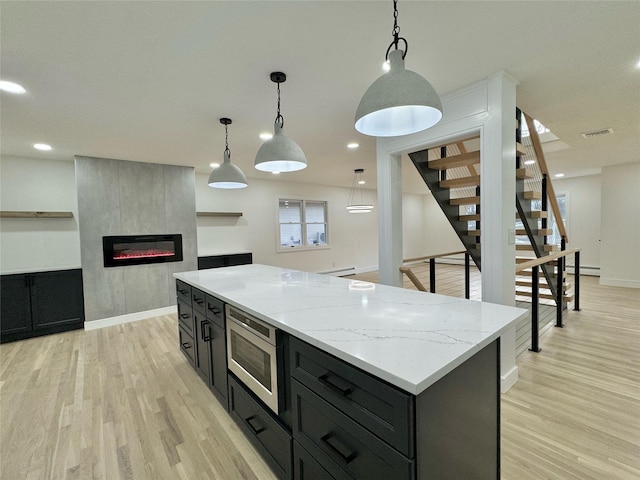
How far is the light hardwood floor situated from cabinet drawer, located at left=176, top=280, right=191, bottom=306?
2.39 feet

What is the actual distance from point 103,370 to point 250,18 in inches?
136

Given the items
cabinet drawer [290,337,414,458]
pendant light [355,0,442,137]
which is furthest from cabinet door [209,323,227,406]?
pendant light [355,0,442,137]

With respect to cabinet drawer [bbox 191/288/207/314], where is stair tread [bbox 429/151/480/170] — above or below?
above

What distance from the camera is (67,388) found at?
2.60 metres

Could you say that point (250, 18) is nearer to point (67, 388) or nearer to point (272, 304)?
point (272, 304)

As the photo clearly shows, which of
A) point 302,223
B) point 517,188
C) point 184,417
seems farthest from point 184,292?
point 302,223

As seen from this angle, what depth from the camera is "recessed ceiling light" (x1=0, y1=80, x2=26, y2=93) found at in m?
2.18

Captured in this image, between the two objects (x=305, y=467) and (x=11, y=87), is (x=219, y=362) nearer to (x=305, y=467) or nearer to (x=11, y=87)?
(x=305, y=467)

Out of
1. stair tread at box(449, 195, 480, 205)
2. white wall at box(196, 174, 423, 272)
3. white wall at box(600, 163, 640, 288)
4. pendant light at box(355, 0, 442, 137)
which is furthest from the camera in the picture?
white wall at box(196, 174, 423, 272)

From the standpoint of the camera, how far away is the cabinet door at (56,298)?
Result: 3.93 meters

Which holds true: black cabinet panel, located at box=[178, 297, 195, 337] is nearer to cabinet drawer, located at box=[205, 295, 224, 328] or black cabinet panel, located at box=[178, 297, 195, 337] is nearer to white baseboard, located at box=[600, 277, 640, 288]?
cabinet drawer, located at box=[205, 295, 224, 328]

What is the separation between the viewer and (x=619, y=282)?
587 centimetres

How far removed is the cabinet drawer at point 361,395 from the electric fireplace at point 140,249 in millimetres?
4490

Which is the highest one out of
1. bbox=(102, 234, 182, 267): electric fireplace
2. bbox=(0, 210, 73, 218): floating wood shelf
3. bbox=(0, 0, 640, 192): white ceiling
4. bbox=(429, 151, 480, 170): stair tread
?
bbox=(0, 0, 640, 192): white ceiling
